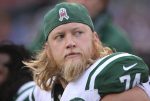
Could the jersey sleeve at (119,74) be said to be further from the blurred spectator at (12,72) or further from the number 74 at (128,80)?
the blurred spectator at (12,72)

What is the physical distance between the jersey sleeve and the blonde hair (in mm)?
284

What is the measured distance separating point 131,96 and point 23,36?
498 centimetres

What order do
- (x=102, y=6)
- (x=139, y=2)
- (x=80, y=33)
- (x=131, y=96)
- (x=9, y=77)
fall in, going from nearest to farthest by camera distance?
1. (x=131, y=96)
2. (x=80, y=33)
3. (x=9, y=77)
4. (x=102, y=6)
5. (x=139, y=2)

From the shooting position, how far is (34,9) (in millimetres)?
8352

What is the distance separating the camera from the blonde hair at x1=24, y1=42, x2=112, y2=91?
3.72 metres

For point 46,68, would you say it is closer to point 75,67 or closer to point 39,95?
point 39,95

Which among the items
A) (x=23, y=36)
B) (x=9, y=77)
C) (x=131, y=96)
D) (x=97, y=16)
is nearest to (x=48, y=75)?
(x=131, y=96)

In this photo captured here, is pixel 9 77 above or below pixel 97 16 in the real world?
below

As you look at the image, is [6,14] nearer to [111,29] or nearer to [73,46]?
[111,29]

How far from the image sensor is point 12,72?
196 inches

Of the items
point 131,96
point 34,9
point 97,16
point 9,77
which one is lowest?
point 131,96

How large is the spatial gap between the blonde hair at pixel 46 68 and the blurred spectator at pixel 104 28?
117cm

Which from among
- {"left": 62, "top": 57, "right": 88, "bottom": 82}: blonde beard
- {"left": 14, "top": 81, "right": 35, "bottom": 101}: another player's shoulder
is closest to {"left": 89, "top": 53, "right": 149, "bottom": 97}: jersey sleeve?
{"left": 62, "top": 57, "right": 88, "bottom": 82}: blonde beard

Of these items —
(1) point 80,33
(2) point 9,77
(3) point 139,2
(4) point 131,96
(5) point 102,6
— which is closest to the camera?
(4) point 131,96
